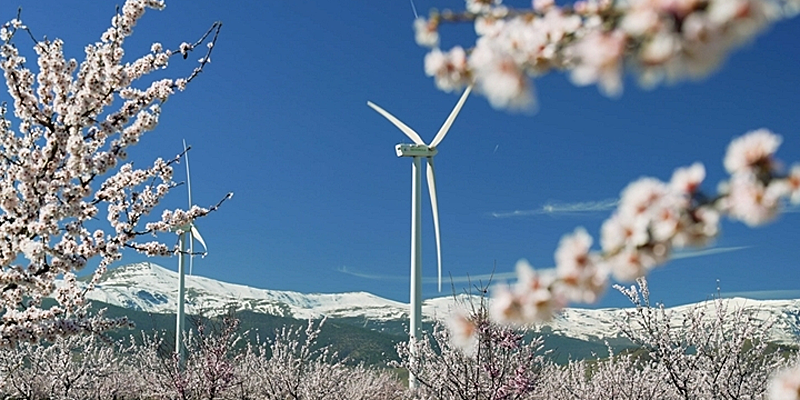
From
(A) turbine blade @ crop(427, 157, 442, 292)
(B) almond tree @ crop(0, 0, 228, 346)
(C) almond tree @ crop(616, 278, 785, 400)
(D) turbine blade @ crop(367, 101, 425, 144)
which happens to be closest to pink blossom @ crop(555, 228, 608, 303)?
(B) almond tree @ crop(0, 0, 228, 346)

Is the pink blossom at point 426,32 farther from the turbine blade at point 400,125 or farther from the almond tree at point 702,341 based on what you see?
the turbine blade at point 400,125

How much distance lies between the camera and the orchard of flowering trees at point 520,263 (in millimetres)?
1572

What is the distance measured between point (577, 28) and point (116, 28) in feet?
20.0

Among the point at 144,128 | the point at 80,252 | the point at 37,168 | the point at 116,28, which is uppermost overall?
the point at 116,28

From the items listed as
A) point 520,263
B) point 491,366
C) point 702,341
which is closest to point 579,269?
point 520,263

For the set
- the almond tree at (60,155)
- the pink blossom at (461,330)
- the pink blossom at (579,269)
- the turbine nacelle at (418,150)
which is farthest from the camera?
the turbine nacelle at (418,150)

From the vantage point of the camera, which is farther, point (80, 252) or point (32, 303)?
point (32, 303)

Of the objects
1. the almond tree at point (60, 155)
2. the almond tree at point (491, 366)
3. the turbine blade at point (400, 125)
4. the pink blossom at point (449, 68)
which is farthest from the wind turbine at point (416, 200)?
the pink blossom at point (449, 68)

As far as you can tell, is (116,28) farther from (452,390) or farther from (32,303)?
(452,390)

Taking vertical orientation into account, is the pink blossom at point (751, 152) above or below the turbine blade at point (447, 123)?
below

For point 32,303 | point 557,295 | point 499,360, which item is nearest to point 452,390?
point 499,360

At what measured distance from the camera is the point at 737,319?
11.6m

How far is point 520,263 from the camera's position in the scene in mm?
2080

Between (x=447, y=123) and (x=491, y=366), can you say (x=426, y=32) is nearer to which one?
(x=491, y=366)
